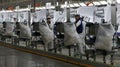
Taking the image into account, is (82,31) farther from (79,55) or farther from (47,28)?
(47,28)

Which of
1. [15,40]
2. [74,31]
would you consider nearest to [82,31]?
[74,31]

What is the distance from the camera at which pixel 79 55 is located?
1469 cm

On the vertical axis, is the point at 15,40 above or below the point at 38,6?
below

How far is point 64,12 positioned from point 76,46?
10.7 metres

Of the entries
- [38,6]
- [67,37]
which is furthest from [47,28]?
[38,6]

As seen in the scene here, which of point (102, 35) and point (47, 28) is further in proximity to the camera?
point (47, 28)

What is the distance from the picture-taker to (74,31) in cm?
1444

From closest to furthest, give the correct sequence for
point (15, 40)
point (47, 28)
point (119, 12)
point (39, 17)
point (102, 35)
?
point (102, 35) < point (47, 28) < point (119, 12) < point (15, 40) < point (39, 17)

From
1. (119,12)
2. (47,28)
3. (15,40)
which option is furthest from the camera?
(15,40)

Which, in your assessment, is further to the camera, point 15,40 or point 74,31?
point 15,40

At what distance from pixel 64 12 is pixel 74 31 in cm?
1094

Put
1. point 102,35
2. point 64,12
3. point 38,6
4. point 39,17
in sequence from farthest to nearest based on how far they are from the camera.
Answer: point 38,6, point 39,17, point 64,12, point 102,35

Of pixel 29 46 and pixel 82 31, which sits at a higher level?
pixel 82 31

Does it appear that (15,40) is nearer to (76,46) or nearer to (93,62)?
(76,46)
